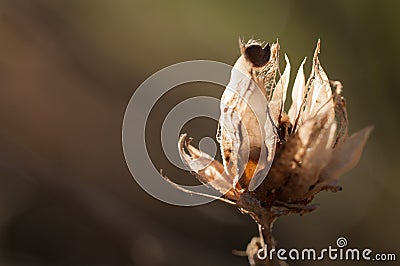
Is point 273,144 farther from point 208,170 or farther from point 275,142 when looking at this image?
point 208,170

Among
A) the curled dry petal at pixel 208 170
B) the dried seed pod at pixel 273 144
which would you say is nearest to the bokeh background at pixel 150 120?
the curled dry petal at pixel 208 170

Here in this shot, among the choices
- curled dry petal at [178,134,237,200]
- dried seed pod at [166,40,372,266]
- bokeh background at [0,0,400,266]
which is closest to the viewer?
dried seed pod at [166,40,372,266]

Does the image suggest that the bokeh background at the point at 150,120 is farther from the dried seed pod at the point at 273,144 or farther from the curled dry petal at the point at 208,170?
the dried seed pod at the point at 273,144

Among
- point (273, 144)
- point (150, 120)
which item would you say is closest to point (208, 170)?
point (273, 144)

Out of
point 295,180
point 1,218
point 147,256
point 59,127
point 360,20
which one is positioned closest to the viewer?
point 295,180

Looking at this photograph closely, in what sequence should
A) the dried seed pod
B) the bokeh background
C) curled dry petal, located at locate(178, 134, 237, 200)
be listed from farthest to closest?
the bokeh background
curled dry petal, located at locate(178, 134, 237, 200)
the dried seed pod

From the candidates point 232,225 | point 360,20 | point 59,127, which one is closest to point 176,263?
point 232,225

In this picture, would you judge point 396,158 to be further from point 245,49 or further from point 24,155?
point 245,49

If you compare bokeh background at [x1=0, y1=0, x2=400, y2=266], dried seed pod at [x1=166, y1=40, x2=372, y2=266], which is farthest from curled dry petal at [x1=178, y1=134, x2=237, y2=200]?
bokeh background at [x1=0, y1=0, x2=400, y2=266]

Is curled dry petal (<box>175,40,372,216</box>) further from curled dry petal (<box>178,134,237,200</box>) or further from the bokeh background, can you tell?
the bokeh background
